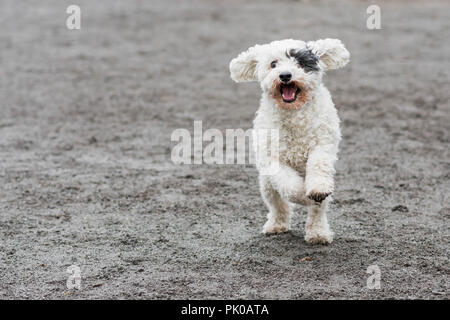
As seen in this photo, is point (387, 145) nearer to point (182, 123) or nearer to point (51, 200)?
point (182, 123)

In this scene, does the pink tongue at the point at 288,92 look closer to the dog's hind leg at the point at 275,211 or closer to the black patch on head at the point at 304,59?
the black patch on head at the point at 304,59

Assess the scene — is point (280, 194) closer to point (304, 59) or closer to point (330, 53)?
point (304, 59)

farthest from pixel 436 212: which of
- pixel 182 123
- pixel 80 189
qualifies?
pixel 182 123

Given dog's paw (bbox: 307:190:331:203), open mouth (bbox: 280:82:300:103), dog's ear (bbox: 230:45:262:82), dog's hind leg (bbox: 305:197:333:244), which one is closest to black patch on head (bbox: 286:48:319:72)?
open mouth (bbox: 280:82:300:103)

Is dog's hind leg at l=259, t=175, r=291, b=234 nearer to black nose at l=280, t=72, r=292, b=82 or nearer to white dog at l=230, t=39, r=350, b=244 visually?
white dog at l=230, t=39, r=350, b=244

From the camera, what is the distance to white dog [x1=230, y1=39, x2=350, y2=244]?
4648 mm

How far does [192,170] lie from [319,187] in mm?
3087

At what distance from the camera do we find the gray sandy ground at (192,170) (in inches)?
186

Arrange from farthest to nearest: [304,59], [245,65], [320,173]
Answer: [245,65] → [304,59] → [320,173]

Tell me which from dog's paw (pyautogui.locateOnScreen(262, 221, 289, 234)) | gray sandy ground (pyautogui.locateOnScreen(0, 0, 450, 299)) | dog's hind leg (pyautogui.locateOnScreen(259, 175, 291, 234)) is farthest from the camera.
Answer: dog's paw (pyautogui.locateOnScreen(262, 221, 289, 234))

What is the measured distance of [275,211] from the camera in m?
5.40

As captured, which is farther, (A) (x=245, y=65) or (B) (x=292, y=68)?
(A) (x=245, y=65)

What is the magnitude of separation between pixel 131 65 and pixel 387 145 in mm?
6056

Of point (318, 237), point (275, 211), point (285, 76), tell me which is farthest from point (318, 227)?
point (285, 76)
